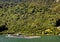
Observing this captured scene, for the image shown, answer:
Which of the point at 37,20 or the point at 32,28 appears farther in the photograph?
the point at 37,20

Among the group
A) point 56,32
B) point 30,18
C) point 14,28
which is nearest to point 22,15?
point 30,18

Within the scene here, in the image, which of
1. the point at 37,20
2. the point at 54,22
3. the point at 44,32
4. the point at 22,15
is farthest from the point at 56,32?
the point at 22,15

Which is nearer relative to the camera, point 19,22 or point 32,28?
point 32,28

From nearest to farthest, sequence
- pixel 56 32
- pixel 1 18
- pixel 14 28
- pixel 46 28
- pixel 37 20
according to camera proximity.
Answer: pixel 56 32 < pixel 46 28 < pixel 14 28 < pixel 37 20 < pixel 1 18

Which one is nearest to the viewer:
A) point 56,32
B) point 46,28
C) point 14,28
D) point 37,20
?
point 56,32

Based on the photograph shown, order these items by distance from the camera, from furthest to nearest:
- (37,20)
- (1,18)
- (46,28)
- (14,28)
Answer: (1,18)
(37,20)
(14,28)
(46,28)

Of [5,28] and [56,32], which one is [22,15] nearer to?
[5,28]

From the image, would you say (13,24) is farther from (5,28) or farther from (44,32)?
(44,32)

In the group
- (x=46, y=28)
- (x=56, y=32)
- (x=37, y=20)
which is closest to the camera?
(x=56, y=32)
